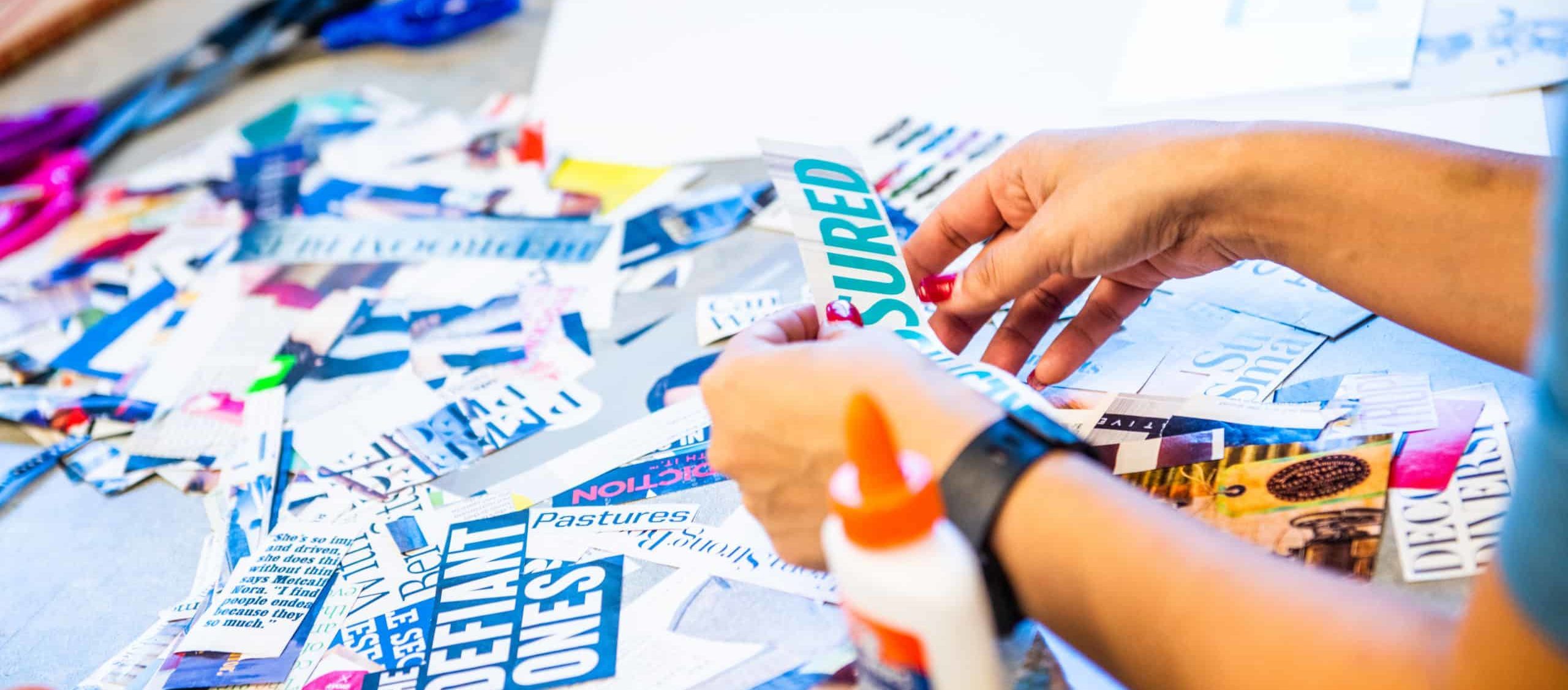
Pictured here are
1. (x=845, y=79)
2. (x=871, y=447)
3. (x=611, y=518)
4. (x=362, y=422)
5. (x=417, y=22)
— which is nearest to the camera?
(x=871, y=447)

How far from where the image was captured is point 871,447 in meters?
0.44

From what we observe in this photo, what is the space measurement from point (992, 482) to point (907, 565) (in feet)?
0.26

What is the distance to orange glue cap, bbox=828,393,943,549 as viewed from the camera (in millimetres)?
439

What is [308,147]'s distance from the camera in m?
1.56

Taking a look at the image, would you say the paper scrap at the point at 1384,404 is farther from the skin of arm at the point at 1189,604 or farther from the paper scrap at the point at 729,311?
the paper scrap at the point at 729,311

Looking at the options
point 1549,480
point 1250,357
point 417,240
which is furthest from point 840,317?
point 417,240

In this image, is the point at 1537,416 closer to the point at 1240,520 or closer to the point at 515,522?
the point at 1240,520

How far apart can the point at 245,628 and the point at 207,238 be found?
77 centimetres

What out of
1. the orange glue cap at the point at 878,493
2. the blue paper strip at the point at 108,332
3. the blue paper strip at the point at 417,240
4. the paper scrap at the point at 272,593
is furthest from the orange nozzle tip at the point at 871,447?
the blue paper strip at the point at 108,332

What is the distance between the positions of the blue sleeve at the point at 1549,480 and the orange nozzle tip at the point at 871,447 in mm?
208

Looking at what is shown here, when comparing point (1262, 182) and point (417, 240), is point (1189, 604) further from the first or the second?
point (417, 240)

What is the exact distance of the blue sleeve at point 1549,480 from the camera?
314 mm

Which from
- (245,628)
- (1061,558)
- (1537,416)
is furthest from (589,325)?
(1537,416)

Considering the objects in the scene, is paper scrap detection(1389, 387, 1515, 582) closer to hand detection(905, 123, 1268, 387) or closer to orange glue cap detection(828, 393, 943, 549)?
hand detection(905, 123, 1268, 387)
